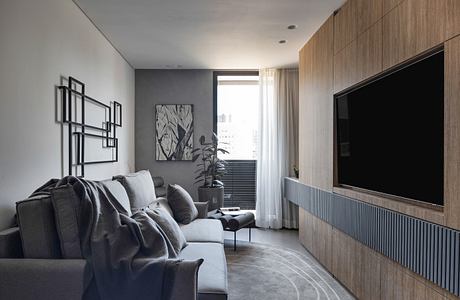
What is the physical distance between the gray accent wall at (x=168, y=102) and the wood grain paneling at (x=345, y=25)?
293 centimetres

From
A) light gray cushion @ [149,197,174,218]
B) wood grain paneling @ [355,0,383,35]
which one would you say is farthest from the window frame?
wood grain paneling @ [355,0,383,35]

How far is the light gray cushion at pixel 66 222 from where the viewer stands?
183cm

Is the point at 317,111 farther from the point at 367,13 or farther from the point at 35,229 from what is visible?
the point at 35,229

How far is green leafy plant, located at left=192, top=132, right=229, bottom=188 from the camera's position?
550cm

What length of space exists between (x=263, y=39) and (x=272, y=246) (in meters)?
Answer: 2.76

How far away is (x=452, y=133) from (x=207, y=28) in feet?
9.48

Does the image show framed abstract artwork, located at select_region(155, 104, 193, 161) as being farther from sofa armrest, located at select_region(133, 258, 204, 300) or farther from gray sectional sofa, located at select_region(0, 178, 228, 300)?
sofa armrest, located at select_region(133, 258, 204, 300)

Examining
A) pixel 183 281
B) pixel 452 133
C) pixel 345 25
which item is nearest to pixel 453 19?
pixel 452 133

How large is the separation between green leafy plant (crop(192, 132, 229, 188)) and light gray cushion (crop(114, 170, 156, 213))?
5.88 feet

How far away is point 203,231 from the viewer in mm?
3467

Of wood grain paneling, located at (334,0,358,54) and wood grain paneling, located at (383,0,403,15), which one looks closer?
wood grain paneling, located at (383,0,403,15)

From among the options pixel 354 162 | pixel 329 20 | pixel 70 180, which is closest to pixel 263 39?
pixel 329 20

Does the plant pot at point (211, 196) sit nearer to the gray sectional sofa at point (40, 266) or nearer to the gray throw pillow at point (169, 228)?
the gray throw pillow at point (169, 228)

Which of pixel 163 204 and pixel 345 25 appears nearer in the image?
pixel 345 25
